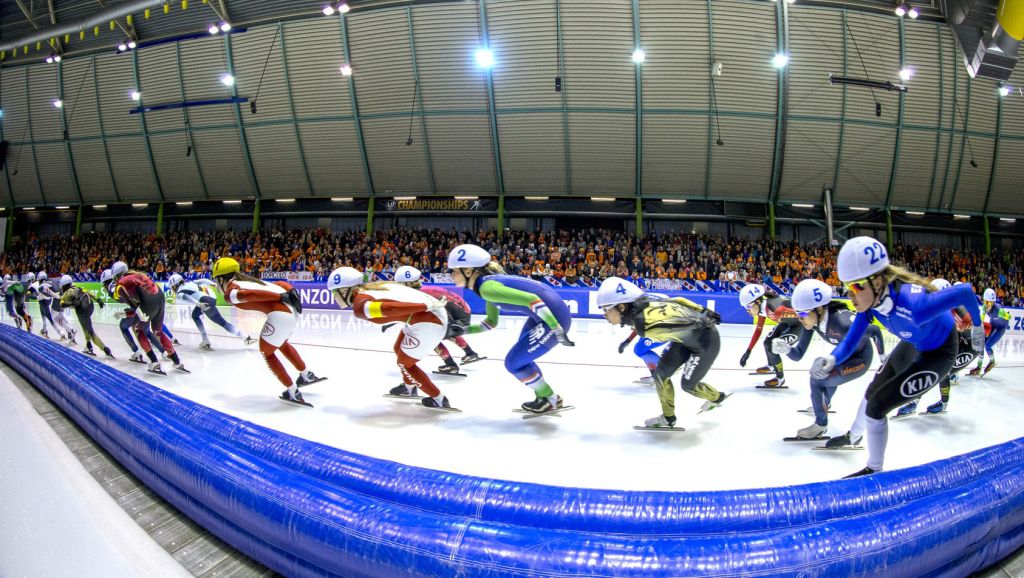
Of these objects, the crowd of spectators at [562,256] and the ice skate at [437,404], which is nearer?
the ice skate at [437,404]

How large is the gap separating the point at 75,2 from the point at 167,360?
81.9 feet

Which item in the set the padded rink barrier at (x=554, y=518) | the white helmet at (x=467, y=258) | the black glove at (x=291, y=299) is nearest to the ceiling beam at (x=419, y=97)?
the black glove at (x=291, y=299)

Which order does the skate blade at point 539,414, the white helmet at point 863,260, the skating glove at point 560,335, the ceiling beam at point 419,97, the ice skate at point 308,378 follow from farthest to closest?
the ceiling beam at point 419,97 → the ice skate at point 308,378 → the skate blade at point 539,414 → the skating glove at point 560,335 → the white helmet at point 863,260

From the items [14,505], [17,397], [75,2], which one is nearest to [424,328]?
[14,505]

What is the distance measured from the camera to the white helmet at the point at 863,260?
132 inches

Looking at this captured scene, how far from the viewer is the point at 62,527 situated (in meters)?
2.92

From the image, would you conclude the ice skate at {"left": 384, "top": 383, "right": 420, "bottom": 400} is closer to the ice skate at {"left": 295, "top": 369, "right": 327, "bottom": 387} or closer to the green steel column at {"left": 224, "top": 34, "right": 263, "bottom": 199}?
the ice skate at {"left": 295, "top": 369, "right": 327, "bottom": 387}

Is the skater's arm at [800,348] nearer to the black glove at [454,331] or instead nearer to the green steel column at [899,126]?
the black glove at [454,331]

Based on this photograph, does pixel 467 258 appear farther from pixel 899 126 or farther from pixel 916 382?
pixel 899 126

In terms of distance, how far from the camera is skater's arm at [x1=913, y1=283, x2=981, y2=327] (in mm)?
3168

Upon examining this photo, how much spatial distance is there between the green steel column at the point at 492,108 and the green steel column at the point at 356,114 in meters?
6.04

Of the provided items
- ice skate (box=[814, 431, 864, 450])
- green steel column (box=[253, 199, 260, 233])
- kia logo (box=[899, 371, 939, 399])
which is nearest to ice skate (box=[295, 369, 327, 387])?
ice skate (box=[814, 431, 864, 450])

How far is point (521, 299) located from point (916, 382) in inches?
127

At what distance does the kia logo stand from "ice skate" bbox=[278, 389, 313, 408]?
5564 millimetres
